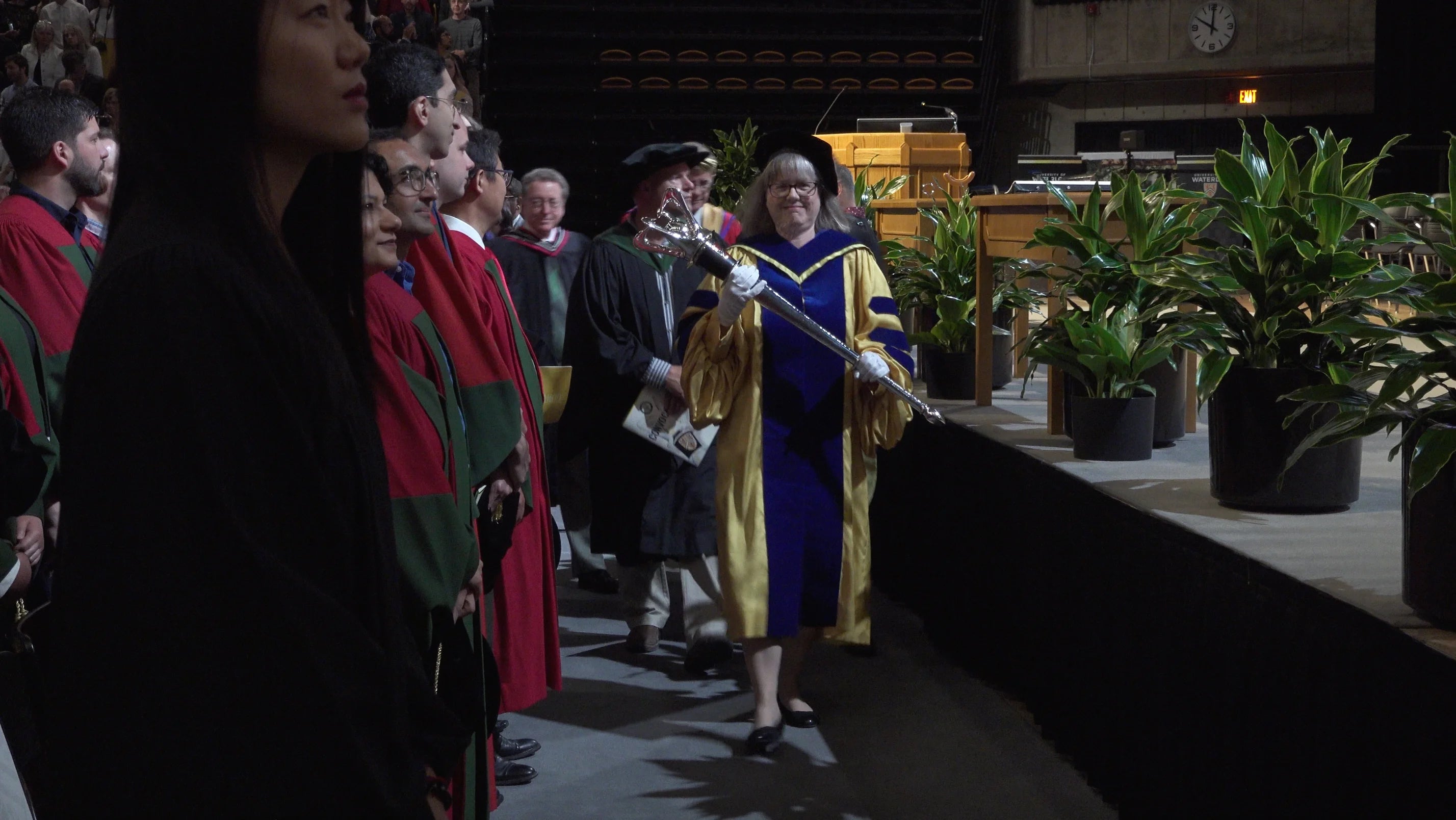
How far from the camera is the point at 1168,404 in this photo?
11.9 feet

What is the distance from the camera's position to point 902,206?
6.48 m

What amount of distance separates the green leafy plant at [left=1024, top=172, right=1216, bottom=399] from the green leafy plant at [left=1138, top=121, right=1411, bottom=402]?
438mm

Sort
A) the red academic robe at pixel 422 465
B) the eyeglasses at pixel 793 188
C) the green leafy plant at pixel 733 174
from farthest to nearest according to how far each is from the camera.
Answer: the green leafy plant at pixel 733 174 < the eyeglasses at pixel 793 188 < the red academic robe at pixel 422 465

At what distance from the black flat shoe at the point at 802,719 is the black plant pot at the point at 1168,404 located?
3.73 ft

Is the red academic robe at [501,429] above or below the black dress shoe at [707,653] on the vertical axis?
above

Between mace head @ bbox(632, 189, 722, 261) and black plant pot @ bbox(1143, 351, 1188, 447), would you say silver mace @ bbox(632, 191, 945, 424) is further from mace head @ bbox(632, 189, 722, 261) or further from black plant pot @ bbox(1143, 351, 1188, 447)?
black plant pot @ bbox(1143, 351, 1188, 447)

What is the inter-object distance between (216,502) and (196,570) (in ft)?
0.13

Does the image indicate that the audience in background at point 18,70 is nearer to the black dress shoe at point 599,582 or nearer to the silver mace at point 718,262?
the black dress shoe at point 599,582

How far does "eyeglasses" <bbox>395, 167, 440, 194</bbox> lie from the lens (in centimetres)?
218

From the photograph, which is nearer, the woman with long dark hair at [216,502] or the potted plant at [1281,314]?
the woman with long dark hair at [216,502]

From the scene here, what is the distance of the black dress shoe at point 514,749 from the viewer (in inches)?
136

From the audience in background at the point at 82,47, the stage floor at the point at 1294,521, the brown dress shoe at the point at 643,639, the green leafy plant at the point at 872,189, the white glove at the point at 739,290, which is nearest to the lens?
the stage floor at the point at 1294,521

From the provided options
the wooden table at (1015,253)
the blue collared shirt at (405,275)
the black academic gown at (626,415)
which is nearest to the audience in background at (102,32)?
the black academic gown at (626,415)

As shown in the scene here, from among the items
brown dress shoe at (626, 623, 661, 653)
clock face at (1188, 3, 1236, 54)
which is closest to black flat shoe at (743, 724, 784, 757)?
brown dress shoe at (626, 623, 661, 653)
